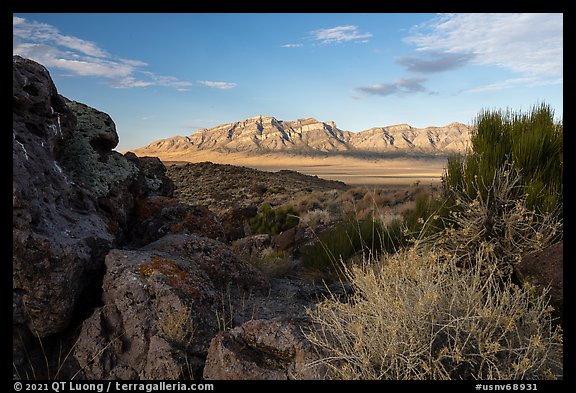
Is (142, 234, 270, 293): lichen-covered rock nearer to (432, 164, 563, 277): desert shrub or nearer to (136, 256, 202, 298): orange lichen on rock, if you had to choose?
(136, 256, 202, 298): orange lichen on rock

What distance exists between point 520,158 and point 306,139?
14434cm

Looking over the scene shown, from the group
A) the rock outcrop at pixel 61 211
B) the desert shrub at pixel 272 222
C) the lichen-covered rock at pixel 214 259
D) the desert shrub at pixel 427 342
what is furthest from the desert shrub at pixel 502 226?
the desert shrub at pixel 272 222

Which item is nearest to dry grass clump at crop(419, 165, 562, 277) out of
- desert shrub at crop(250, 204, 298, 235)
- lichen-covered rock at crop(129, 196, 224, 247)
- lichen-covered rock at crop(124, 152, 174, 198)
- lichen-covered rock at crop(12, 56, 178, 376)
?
lichen-covered rock at crop(129, 196, 224, 247)

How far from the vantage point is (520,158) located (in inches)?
253

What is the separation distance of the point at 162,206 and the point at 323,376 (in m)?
3.59

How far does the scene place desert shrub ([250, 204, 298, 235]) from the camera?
14.1 metres

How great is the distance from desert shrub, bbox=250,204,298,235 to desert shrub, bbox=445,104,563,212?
7.43 m

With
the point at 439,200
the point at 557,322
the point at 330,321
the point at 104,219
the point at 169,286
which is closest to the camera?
the point at 330,321

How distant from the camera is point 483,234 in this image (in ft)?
19.6

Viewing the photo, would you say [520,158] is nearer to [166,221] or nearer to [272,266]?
[272,266]

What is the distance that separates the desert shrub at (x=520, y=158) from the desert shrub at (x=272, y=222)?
7.43m

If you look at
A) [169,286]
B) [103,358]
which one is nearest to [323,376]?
[169,286]

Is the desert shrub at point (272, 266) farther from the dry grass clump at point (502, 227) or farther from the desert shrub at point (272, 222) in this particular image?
the desert shrub at point (272, 222)

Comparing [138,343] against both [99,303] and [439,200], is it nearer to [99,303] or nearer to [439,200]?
[99,303]
